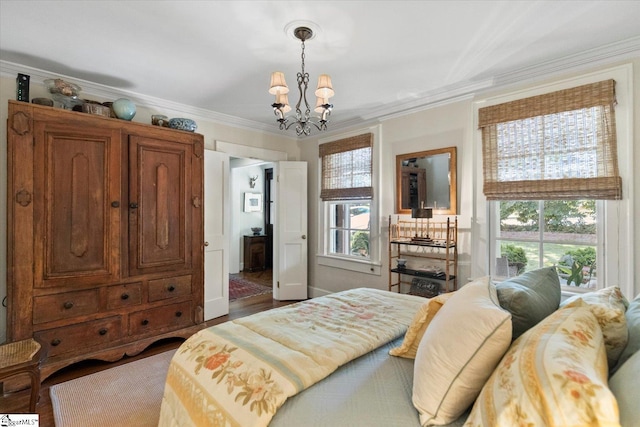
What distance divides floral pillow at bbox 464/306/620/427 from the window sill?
2.84 meters

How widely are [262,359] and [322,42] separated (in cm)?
212

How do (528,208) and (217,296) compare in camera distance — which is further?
(217,296)

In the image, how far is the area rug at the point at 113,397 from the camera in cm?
189

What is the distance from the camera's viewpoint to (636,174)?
221 centimetres

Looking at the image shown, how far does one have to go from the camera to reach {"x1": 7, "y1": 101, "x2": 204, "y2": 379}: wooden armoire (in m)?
2.20

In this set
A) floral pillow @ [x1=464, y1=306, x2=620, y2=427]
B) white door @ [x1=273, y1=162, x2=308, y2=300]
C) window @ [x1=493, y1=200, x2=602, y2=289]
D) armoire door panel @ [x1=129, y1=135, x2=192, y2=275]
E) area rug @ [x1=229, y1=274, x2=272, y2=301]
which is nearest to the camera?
floral pillow @ [x1=464, y1=306, x2=620, y2=427]

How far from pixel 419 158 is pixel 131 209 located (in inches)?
115

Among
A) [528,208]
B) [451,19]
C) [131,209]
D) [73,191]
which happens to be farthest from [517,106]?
[73,191]

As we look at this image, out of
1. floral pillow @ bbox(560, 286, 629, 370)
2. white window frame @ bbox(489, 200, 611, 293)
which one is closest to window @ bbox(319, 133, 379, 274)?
white window frame @ bbox(489, 200, 611, 293)

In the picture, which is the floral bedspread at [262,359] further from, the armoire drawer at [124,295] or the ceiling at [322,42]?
the ceiling at [322,42]

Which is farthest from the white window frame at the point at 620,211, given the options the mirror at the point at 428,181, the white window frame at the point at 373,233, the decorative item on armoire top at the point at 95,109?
the decorative item on armoire top at the point at 95,109

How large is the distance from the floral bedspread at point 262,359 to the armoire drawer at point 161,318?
4.89 ft

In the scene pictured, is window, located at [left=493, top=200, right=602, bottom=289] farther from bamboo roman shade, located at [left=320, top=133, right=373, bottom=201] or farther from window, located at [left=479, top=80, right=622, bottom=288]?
bamboo roman shade, located at [left=320, top=133, right=373, bottom=201]

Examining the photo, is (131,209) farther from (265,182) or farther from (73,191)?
(265,182)
